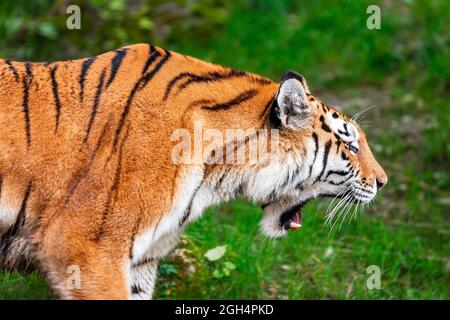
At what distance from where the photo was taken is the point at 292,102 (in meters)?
4.33

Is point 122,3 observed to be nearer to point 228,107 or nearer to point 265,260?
point 265,260

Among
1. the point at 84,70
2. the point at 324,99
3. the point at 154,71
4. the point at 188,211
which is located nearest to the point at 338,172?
the point at 188,211

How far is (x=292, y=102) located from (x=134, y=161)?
88 centimetres

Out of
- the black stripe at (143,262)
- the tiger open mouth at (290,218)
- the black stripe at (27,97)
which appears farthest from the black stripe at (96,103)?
the tiger open mouth at (290,218)

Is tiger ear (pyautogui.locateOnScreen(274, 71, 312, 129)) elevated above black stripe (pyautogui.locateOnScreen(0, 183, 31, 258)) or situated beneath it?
elevated above

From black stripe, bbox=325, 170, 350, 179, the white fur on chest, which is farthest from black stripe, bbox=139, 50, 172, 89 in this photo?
black stripe, bbox=325, 170, 350, 179

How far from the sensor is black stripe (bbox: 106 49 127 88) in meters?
4.34

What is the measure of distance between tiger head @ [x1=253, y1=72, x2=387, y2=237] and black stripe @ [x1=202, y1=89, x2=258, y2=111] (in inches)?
7.4

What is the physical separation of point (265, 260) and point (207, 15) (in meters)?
4.17

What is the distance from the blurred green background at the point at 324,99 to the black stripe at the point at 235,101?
1419mm

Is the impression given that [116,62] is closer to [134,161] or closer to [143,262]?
[134,161]

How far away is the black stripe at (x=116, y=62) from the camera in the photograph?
4.34 meters

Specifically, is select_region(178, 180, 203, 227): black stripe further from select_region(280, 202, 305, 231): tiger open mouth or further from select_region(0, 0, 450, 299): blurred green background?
select_region(0, 0, 450, 299): blurred green background

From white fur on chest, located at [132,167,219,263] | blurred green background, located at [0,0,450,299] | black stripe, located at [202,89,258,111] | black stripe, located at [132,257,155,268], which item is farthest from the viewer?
blurred green background, located at [0,0,450,299]
